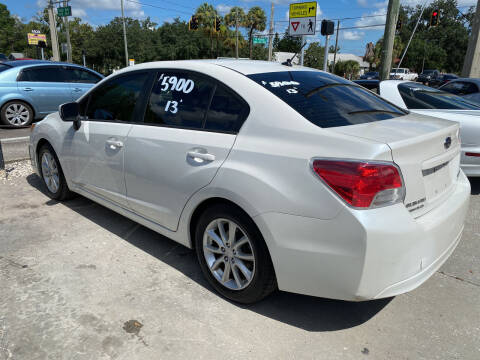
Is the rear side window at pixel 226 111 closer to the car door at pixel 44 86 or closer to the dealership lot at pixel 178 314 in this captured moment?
the dealership lot at pixel 178 314

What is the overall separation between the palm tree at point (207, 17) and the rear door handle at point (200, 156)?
51.1 meters

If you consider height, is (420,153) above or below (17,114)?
above

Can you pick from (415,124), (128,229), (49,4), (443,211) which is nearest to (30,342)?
(128,229)

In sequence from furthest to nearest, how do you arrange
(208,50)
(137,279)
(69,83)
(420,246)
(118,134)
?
1. (208,50)
2. (69,83)
3. (118,134)
4. (137,279)
5. (420,246)

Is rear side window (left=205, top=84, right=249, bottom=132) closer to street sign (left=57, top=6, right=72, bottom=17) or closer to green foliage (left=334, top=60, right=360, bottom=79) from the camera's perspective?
street sign (left=57, top=6, right=72, bottom=17)

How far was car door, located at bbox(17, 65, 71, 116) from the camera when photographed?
8.76 m

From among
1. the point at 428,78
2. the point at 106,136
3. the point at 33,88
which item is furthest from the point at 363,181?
the point at 428,78

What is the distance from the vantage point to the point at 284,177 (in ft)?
7.14

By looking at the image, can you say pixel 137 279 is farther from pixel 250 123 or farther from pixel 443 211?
pixel 443 211

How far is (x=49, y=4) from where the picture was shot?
21.8 m

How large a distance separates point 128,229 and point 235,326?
6.11 feet

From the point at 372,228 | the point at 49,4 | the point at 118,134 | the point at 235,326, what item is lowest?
the point at 235,326

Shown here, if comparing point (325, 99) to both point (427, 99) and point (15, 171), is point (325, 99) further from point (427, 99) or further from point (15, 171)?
point (15, 171)

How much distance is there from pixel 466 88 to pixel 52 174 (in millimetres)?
8498
